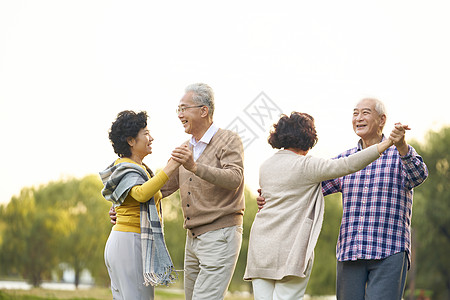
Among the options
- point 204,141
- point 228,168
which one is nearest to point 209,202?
point 228,168

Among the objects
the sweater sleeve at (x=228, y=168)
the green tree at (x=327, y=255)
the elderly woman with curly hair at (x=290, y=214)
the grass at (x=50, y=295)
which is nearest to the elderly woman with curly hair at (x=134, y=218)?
the sweater sleeve at (x=228, y=168)

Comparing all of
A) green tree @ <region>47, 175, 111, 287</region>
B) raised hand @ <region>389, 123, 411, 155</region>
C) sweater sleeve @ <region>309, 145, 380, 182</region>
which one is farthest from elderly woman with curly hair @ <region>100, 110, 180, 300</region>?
green tree @ <region>47, 175, 111, 287</region>

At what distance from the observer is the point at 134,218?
159 inches

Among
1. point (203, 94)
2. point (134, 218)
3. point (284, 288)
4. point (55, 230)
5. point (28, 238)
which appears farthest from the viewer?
point (55, 230)

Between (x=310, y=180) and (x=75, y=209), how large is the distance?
77.2 ft

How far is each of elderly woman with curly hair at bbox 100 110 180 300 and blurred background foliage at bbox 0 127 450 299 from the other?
19.0m

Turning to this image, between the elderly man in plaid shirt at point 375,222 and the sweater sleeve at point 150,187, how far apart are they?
1363 mm

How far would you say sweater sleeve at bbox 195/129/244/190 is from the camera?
3.92 m

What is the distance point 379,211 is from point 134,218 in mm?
1712

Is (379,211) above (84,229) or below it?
above

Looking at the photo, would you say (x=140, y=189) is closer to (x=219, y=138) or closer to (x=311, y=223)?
(x=219, y=138)

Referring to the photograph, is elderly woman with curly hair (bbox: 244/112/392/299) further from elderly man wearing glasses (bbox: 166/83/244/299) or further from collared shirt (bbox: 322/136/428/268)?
collared shirt (bbox: 322/136/428/268)

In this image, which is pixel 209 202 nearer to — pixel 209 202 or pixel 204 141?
pixel 209 202

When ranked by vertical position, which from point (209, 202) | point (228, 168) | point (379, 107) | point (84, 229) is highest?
point (379, 107)
